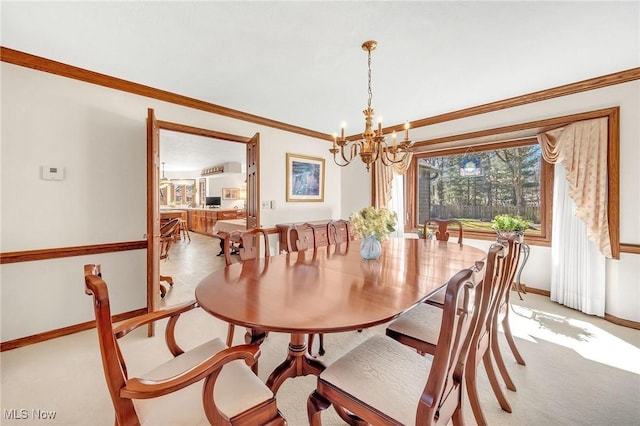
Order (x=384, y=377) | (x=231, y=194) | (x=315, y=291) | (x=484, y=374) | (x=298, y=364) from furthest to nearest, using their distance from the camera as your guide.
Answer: (x=231, y=194)
(x=484, y=374)
(x=298, y=364)
(x=315, y=291)
(x=384, y=377)

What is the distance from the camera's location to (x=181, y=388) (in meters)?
0.80

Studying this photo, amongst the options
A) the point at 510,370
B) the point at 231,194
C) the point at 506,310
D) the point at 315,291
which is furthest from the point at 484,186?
the point at 231,194

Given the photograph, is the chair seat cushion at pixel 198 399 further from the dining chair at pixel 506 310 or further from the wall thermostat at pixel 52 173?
the wall thermostat at pixel 52 173

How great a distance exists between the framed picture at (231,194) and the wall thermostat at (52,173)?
728cm

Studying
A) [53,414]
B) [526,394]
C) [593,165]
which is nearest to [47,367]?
[53,414]

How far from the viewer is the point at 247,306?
112cm

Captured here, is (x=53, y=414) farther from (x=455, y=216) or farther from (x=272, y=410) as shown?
(x=455, y=216)

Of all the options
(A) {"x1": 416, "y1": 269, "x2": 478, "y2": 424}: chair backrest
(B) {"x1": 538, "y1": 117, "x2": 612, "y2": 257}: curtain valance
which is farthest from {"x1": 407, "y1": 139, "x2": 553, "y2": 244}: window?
(A) {"x1": 416, "y1": 269, "x2": 478, "y2": 424}: chair backrest

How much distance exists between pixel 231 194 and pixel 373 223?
867 cm

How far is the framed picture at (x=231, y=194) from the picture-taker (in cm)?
967

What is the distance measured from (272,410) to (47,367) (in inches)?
84.2

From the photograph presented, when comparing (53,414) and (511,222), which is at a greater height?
(511,222)

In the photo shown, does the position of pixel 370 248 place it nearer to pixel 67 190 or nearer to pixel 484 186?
pixel 484 186

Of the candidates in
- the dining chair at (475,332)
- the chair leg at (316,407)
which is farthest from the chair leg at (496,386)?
the chair leg at (316,407)
